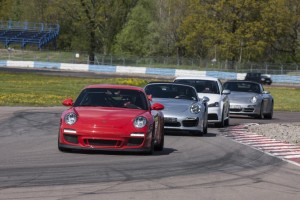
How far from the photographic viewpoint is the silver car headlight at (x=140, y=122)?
14.1 metres

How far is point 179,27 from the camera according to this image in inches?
3738

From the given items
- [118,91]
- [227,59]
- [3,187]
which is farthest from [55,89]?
[227,59]

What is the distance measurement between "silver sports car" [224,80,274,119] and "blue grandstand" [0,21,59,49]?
2592 inches

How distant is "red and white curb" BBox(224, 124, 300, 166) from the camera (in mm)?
15734

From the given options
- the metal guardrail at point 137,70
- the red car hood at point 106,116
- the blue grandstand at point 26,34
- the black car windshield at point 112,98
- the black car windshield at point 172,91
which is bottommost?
the metal guardrail at point 137,70

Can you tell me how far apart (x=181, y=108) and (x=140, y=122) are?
5358mm

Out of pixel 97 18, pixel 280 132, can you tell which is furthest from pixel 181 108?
pixel 97 18

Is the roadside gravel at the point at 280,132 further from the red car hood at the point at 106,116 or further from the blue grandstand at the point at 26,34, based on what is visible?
the blue grandstand at the point at 26,34

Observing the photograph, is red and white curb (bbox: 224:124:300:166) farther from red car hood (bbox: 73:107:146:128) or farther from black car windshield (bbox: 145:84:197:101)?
red car hood (bbox: 73:107:146:128)

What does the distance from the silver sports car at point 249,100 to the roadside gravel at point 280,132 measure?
13.5 ft

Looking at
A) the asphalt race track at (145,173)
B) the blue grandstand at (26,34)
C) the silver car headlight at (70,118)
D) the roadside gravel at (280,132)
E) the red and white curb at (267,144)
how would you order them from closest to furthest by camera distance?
1. the asphalt race track at (145,173)
2. the silver car headlight at (70,118)
3. the red and white curb at (267,144)
4. the roadside gravel at (280,132)
5. the blue grandstand at (26,34)

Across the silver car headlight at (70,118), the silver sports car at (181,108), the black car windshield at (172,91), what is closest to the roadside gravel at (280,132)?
the silver sports car at (181,108)

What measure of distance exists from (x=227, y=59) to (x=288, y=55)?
14014 mm

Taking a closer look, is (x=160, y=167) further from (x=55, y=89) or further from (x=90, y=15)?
(x=90, y=15)
